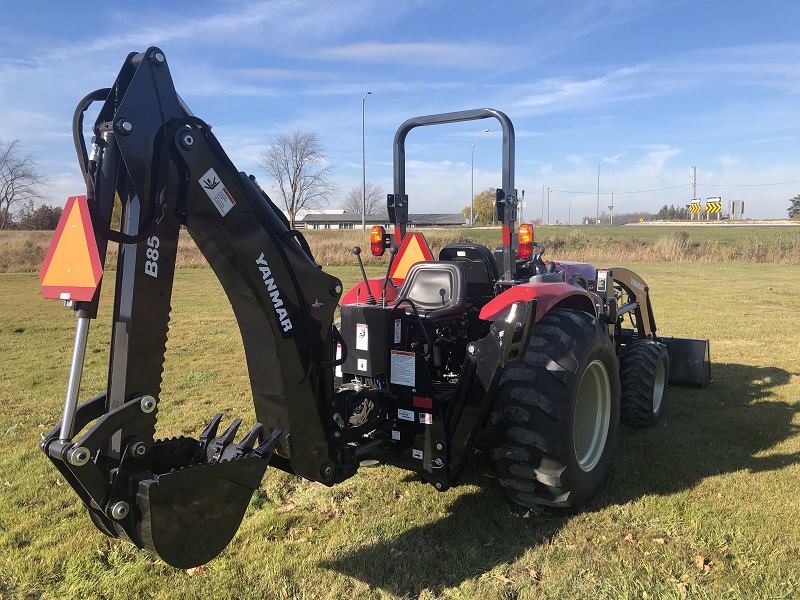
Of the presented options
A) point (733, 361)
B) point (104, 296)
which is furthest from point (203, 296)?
point (733, 361)

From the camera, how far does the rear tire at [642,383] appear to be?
5156 millimetres

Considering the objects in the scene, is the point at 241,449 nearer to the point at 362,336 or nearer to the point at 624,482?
the point at 362,336

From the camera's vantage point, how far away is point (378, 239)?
477 centimetres

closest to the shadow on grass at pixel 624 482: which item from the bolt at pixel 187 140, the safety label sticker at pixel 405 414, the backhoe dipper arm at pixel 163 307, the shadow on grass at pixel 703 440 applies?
the shadow on grass at pixel 703 440

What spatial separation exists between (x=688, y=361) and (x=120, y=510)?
587cm

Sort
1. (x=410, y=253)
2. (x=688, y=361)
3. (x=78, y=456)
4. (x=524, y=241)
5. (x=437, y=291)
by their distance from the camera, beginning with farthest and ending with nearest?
(x=688, y=361), (x=410, y=253), (x=524, y=241), (x=437, y=291), (x=78, y=456)

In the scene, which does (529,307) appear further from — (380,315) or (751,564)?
(751,564)

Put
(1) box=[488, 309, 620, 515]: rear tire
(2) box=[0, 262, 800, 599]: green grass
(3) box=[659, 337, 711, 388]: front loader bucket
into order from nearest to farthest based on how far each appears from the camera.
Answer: (2) box=[0, 262, 800, 599]: green grass → (1) box=[488, 309, 620, 515]: rear tire → (3) box=[659, 337, 711, 388]: front loader bucket

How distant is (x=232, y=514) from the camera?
2.49 meters

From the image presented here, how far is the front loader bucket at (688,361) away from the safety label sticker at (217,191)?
533 cm

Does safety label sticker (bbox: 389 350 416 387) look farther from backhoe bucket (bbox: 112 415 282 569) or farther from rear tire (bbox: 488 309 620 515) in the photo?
backhoe bucket (bbox: 112 415 282 569)

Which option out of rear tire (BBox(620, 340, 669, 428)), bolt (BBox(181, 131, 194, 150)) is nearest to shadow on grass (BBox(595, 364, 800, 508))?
rear tire (BBox(620, 340, 669, 428))

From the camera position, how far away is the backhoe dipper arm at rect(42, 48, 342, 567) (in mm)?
2221

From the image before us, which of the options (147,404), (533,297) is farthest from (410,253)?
(147,404)
